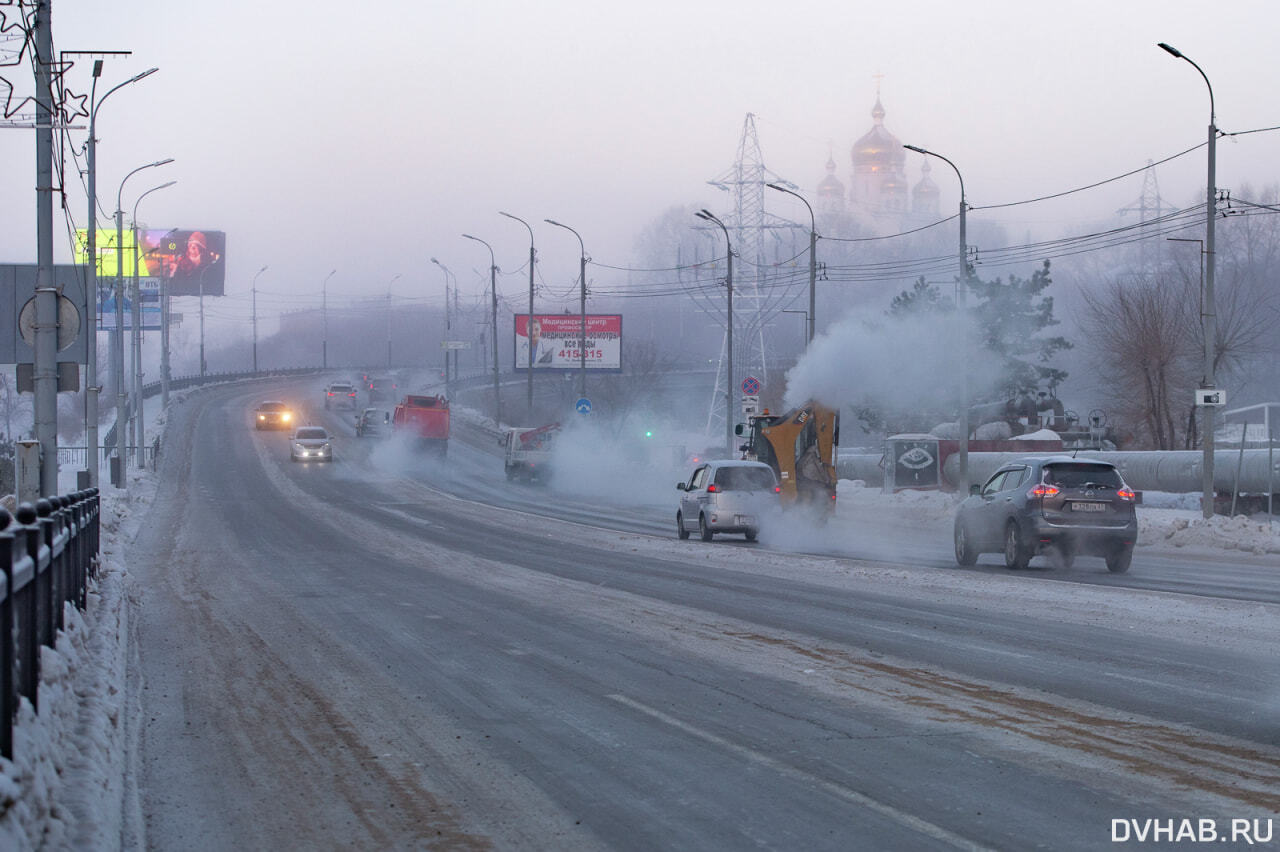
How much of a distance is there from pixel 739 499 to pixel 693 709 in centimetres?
1695

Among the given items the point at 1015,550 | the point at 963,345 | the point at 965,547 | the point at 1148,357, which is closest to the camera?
the point at 1015,550

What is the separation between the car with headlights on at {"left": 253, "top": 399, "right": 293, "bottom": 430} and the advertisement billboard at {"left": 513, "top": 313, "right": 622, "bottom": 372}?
14.8m

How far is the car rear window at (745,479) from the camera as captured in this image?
25.8 meters

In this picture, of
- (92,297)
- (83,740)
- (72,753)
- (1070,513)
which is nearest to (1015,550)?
(1070,513)

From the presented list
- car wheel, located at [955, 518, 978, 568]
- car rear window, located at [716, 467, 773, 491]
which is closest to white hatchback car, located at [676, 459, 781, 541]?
car rear window, located at [716, 467, 773, 491]

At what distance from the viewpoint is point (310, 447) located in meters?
58.4

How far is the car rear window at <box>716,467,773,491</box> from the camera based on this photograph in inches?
1016

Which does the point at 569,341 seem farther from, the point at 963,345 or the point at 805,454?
the point at 805,454

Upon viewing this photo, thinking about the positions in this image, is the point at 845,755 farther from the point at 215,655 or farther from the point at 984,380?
the point at 984,380

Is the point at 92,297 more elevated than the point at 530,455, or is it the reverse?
the point at 92,297

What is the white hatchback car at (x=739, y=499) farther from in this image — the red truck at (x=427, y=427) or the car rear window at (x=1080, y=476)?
the red truck at (x=427, y=427)

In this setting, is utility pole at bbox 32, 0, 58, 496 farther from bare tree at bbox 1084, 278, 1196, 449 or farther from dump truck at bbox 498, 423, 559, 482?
bare tree at bbox 1084, 278, 1196, 449

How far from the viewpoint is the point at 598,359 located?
263 feet

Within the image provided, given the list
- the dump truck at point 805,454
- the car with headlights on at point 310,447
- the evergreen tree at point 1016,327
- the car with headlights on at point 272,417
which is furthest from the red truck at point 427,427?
the dump truck at point 805,454
